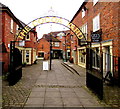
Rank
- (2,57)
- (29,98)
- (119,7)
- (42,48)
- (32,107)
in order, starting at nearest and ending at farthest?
(32,107) < (29,98) < (119,7) < (2,57) < (42,48)

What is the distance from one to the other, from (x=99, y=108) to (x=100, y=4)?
834 centimetres

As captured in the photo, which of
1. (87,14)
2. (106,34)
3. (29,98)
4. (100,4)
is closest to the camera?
(29,98)

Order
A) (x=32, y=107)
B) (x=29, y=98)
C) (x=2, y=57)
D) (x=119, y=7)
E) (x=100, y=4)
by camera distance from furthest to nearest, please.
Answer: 1. (x=2, y=57)
2. (x=100, y=4)
3. (x=119, y=7)
4. (x=29, y=98)
5. (x=32, y=107)

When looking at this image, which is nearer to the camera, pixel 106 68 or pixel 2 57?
pixel 106 68

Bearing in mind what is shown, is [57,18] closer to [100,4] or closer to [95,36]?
[95,36]

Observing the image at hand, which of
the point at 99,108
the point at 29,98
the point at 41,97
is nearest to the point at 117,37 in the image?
the point at 99,108

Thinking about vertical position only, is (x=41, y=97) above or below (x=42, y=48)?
below

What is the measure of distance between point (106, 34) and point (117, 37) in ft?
4.76

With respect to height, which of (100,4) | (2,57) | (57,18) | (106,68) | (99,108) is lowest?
(99,108)

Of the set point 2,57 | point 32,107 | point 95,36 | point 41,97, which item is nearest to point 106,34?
point 95,36

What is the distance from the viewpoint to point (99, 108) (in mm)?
3795

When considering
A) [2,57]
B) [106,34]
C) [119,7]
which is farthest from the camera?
[2,57]

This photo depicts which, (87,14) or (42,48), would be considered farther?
(42,48)

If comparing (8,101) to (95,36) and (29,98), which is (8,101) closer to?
(29,98)
